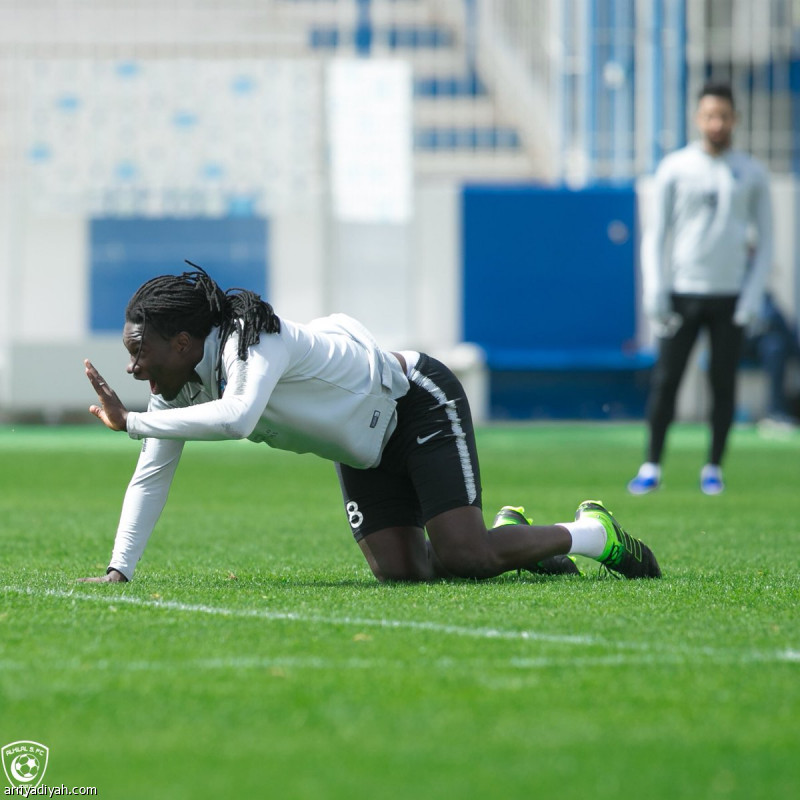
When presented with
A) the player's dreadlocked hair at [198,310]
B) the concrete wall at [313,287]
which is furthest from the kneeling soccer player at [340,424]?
the concrete wall at [313,287]

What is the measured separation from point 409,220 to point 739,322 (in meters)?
13.0

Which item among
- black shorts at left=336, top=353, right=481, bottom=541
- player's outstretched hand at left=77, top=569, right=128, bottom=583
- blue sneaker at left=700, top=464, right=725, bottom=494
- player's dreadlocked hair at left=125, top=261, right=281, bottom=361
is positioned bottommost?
blue sneaker at left=700, top=464, right=725, bottom=494

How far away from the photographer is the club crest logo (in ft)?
8.60

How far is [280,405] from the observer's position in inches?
191

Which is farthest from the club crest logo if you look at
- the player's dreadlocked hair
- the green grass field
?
the player's dreadlocked hair

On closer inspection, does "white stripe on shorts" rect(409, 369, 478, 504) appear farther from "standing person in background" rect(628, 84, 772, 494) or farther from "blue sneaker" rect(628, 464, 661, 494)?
"blue sneaker" rect(628, 464, 661, 494)

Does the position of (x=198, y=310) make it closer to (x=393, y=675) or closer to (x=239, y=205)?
(x=393, y=675)

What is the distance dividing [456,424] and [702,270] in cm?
463

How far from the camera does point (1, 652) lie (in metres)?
3.66

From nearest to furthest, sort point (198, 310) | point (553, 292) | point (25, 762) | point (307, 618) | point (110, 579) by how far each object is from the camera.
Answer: point (25, 762)
point (307, 618)
point (198, 310)
point (110, 579)
point (553, 292)

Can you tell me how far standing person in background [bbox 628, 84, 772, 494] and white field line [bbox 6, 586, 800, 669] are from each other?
5484 mm

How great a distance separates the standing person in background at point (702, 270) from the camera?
30.9 feet

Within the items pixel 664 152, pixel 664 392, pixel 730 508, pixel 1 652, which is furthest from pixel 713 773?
pixel 664 152

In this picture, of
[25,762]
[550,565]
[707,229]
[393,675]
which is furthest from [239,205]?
[25,762]
